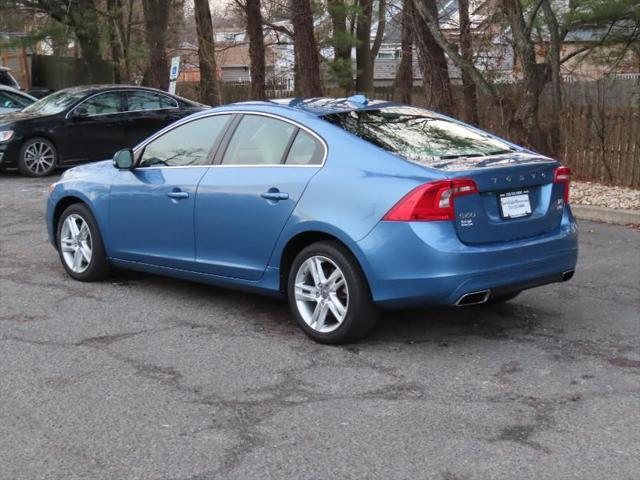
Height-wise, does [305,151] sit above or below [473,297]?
above

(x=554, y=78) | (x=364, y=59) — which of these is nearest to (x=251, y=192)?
(x=554, y=78)

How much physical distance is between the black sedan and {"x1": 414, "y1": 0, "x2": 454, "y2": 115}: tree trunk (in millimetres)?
4613

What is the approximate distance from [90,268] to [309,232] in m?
2.59

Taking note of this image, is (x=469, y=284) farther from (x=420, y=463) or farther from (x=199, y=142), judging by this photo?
(x=199, y=142)

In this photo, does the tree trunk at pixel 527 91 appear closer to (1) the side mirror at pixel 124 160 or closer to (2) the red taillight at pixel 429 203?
(1) the side mirror at pixel 124 160

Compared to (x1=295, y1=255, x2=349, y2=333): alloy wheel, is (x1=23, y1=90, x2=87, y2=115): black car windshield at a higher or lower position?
higher

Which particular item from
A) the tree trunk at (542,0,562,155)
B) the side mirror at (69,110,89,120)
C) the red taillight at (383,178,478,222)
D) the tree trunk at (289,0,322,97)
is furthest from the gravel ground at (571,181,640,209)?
the side mirror at (69,110,89,120)

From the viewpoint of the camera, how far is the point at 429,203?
209 inches

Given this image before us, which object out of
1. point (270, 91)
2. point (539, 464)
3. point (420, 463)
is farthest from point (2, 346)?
point (270, 91)

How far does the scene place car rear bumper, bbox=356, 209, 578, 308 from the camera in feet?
17.4

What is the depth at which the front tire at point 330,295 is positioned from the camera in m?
5.56

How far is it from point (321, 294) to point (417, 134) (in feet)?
4.28

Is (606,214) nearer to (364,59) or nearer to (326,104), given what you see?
(326,104)

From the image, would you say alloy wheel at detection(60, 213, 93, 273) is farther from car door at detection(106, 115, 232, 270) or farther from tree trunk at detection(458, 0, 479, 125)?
tree trunk at detection(458, 0, 479, 125)
